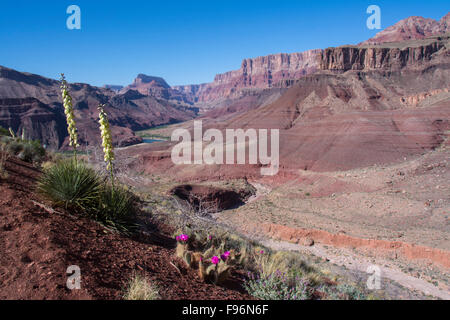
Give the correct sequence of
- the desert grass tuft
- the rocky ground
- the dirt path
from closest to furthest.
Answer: the desert grass tuft < the dirt path < the rocky ground

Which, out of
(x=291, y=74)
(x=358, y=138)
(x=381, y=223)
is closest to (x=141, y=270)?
(x=381, y=223)

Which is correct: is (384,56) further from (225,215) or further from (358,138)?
(225,215)

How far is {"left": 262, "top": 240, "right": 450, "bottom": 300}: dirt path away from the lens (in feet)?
35.3

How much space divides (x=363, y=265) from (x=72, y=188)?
14.4m

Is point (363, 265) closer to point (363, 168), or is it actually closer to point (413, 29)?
point (363, 168)

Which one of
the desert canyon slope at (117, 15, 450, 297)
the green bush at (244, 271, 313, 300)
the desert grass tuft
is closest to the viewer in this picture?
the desert grass tuft

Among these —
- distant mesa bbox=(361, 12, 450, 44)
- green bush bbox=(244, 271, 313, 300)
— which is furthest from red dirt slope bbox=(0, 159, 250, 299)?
distant mesa bbox=(361, 12, 450, 44)

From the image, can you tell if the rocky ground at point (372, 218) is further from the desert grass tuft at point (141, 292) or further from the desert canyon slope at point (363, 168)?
the desert grass tuft at point (141, 292)

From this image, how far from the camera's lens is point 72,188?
4984mm

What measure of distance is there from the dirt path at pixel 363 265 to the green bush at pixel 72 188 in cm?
1228

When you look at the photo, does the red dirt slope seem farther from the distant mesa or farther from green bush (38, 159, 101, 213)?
the distant mesa

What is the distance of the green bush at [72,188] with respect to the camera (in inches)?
196

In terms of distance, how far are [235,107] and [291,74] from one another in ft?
243

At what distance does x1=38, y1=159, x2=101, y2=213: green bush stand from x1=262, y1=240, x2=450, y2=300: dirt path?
12.3 meters
